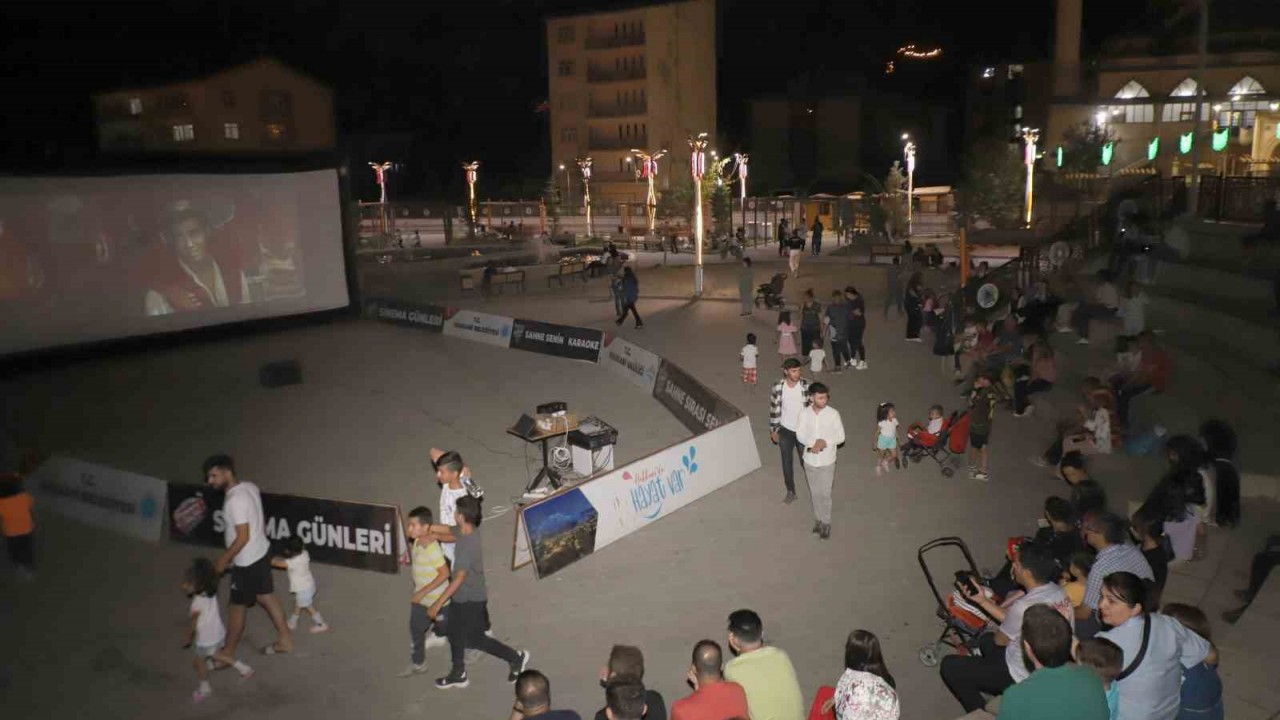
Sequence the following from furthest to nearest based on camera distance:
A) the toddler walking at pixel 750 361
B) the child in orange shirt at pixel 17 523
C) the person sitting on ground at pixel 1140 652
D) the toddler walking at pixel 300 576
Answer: the toddler walking at pixel 750 361
the child in orange shirt at pixel 17 523
the toddler walking at pixel 300 576
the person sitting on ground at pixel 1140 652

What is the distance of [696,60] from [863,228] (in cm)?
2434

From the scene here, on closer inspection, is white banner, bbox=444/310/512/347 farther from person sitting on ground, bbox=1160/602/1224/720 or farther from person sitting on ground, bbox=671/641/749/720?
person sitting on ground, bbox=1160/602/1224/720

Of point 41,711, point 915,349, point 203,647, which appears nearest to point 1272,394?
point 915,349

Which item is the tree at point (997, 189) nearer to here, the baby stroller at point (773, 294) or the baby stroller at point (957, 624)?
the baby stroller at point (773, 294)

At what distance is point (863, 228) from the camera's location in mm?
54719

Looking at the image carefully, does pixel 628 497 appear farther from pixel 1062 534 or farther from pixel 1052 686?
pixel 1052 686

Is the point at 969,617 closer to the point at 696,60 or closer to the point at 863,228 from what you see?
the point at 863,228

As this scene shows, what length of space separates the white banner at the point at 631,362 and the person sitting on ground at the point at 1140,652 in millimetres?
12266

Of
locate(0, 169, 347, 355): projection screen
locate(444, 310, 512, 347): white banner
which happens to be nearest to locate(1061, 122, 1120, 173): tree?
locate(444, 310, 512, 347): white banner

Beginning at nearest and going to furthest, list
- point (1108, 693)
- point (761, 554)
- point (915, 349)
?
point (1108, 693) → point (761, 554) → point (915, 349)

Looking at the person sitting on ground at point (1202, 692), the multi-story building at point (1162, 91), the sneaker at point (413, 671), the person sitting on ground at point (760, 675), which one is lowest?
the sneaker at point (413, 671)

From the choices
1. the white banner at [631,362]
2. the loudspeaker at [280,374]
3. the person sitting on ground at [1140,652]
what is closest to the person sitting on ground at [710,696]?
the person sitting on ground at [1140,652]

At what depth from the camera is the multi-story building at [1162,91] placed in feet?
148

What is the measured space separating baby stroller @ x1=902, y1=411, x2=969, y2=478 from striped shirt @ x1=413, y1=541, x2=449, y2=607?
7.53 metres
